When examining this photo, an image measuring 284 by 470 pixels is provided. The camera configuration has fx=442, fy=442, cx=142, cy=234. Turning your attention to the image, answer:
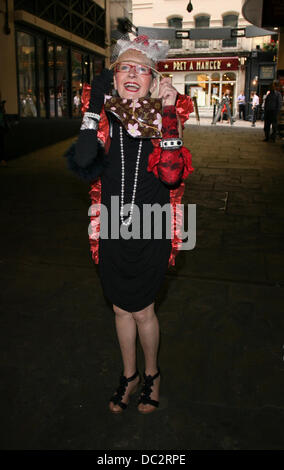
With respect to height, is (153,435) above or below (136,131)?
below

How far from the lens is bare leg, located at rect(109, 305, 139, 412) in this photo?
2246 mm

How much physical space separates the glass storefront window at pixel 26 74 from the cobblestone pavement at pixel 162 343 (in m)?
6.02

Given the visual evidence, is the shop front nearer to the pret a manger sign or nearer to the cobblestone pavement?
the pret a manger sign

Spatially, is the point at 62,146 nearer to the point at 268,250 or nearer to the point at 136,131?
the point at 268,250

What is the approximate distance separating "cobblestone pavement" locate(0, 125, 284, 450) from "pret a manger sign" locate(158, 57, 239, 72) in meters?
26.8

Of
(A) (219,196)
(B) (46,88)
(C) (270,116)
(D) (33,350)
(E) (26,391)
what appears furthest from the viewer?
(C) (270,116)

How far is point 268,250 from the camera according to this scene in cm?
461

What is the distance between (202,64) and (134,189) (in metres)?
31.4

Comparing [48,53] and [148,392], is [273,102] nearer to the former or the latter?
[48,53]

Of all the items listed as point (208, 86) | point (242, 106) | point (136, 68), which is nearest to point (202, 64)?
point (208, 86)

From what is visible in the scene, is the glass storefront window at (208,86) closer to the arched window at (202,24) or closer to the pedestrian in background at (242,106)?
the arched window at (202,24)

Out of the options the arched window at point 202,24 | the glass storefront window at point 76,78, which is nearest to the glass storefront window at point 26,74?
the glass storefront window at point 76,78
